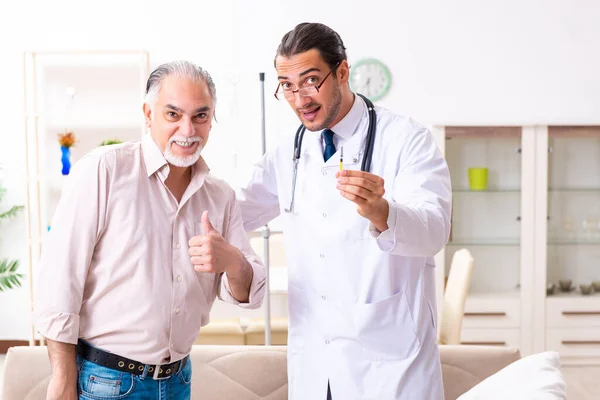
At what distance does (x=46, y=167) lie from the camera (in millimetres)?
5242

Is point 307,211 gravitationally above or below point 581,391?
above

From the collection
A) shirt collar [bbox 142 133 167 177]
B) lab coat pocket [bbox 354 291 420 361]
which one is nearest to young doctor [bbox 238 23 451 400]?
lab coat pocket [bbox 354 291 420 361]

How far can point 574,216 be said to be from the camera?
502cm

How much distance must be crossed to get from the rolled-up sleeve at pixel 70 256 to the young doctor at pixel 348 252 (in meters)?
0.60

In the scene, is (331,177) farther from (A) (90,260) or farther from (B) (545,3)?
(B) (545,3)

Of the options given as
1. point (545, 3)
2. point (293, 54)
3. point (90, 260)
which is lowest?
point (90, 260)

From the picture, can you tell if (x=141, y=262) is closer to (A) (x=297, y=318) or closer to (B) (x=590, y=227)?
(A) (x=297, y=318)

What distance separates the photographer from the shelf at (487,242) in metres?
4.98

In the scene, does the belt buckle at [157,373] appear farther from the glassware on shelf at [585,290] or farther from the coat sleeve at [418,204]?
the glassware on shelf at [585,290]

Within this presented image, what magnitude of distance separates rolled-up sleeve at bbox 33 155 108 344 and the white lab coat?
23.8 inches

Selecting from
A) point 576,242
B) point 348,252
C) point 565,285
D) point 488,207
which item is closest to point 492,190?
point 488,207

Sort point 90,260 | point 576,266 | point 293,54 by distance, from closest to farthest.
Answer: point 90,260, point 293,54, point 576,266

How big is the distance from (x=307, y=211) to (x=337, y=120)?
0.87ft

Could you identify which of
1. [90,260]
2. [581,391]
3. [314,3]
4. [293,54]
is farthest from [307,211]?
[314,3]
